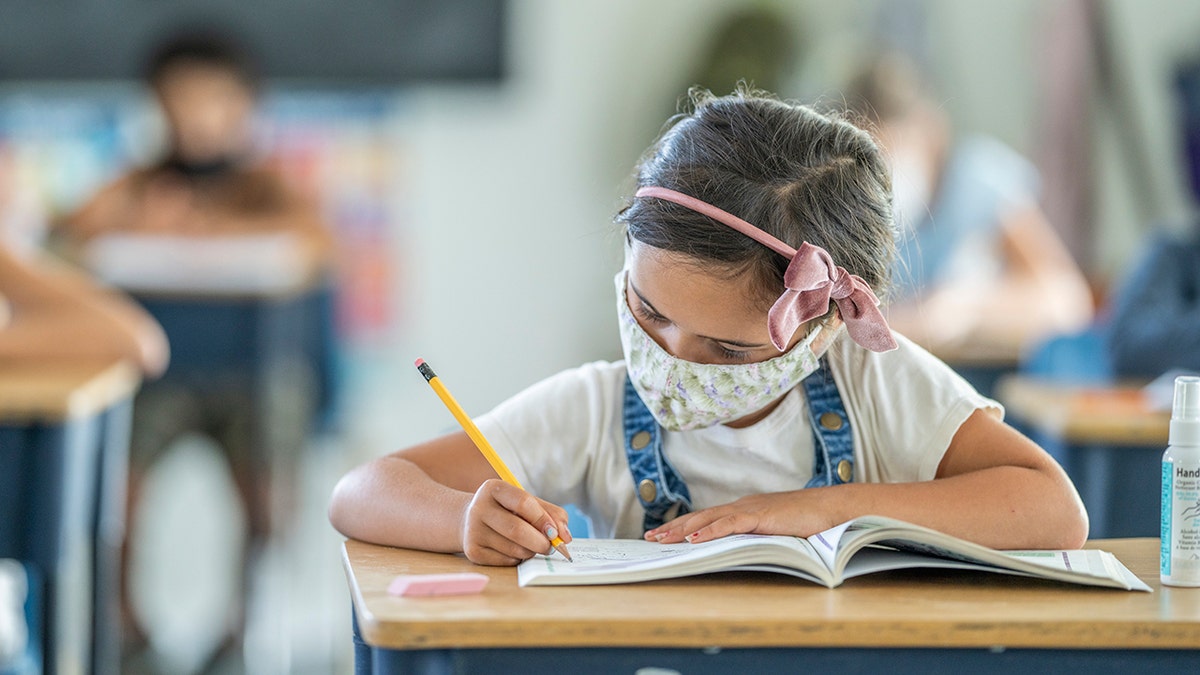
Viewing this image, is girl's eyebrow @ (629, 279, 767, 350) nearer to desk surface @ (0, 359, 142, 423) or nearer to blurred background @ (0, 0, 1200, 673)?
desk surface @ (0, 359, 142, 423)

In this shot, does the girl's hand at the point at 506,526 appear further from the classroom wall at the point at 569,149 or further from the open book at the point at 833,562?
the classroom wall at the point at 569,149

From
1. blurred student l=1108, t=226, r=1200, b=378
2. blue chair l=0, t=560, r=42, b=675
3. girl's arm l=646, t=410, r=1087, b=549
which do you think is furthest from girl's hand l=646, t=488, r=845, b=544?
blurred student l=1108, t=226, r=1200, b=378

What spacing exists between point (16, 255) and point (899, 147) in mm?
2330

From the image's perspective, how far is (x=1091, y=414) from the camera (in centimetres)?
228

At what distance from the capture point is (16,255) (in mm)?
2436

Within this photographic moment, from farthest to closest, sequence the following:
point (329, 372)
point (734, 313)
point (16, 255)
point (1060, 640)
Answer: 1. point (329, 372)
2. point (16, 255)
3. point (734, 313)
4. point (1060, 640)

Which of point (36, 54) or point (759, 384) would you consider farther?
point (36, 54)

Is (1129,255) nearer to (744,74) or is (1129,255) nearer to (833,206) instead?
(744,74)

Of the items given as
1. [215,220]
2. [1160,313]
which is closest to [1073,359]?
[1160,313]

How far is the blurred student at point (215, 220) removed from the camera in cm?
347

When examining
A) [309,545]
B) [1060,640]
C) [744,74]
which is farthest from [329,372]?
[1060,640]

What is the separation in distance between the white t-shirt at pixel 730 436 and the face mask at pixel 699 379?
0.22 feet

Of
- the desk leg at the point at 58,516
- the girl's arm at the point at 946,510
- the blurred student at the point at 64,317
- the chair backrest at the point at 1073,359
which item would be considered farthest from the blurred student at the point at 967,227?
the girl's arm at the point at 946,510

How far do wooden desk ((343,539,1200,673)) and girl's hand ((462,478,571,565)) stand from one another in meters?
0.08
